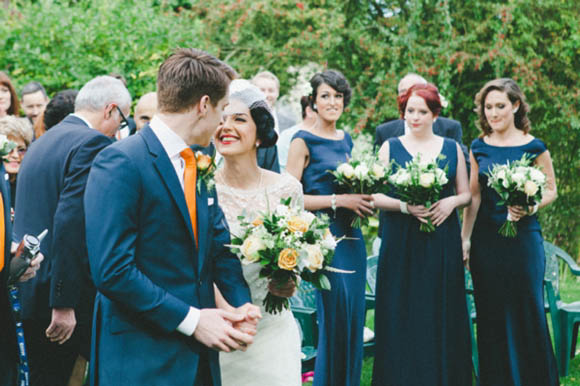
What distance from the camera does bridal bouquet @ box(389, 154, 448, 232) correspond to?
6109 millimetres

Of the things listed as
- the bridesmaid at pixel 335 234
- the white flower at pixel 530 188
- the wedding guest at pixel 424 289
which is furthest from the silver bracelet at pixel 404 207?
the white flower at pixel 530 188

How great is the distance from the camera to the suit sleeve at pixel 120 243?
9.09 feet

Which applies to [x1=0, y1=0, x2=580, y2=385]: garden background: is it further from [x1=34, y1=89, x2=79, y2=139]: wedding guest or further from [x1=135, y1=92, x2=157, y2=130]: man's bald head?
[x1=34, y1=89, x2=79, y2=139]: wedding guest

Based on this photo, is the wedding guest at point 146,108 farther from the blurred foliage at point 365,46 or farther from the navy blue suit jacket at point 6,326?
the blurred foliage at point 365,46

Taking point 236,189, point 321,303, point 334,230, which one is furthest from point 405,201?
point 236,189

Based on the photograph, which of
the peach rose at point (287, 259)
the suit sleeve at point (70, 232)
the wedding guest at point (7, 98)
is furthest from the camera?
the wedding guest at point (7, 98)

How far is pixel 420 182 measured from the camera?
6102 millimetres

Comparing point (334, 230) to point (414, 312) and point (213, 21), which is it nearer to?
point (414, 312)

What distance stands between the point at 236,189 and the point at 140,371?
1876 millimetres

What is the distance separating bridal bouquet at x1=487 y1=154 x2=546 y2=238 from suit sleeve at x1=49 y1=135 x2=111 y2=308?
3.40 metres

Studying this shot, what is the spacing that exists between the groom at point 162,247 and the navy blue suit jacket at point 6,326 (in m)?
1.01

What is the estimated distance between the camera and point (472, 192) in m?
6.61

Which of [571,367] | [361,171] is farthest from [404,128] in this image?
[571,367]

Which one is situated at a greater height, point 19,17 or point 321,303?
point 19,17
